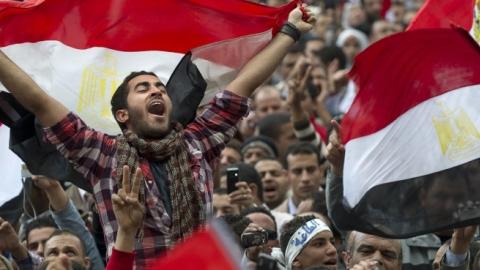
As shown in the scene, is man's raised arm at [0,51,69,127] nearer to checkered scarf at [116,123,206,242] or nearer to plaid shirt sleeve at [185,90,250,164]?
checkered scarf at [116,123,206,242]

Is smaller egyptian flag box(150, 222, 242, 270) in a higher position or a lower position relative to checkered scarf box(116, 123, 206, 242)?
Answer: higher

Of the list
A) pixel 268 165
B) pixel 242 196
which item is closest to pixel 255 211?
pixel 242 196

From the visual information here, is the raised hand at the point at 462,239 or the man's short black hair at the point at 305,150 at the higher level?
the raised hand at the point at 462,239

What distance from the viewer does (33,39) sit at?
8.69 meters

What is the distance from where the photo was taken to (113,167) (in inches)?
298

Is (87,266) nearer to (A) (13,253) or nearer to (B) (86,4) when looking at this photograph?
(A) (13,253)

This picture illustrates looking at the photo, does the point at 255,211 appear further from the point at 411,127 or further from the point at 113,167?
the point at 113,167

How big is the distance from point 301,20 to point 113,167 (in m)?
1.52

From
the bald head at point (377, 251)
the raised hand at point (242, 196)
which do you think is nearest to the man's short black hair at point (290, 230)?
the bald head at point (377, 251)

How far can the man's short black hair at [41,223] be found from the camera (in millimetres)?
10258

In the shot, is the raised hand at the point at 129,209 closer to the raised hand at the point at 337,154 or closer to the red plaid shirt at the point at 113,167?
the red plaid shirt at the point at 113,167

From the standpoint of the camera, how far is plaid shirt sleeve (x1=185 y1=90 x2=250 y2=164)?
791 cm

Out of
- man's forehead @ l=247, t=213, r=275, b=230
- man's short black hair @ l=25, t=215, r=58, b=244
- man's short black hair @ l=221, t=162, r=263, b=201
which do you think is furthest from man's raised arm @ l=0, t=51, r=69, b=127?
man's short black hair @ l=221, t=162, r=263, b=201

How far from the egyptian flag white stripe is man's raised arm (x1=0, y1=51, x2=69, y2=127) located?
193cm
